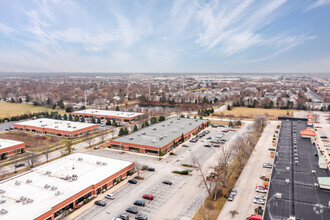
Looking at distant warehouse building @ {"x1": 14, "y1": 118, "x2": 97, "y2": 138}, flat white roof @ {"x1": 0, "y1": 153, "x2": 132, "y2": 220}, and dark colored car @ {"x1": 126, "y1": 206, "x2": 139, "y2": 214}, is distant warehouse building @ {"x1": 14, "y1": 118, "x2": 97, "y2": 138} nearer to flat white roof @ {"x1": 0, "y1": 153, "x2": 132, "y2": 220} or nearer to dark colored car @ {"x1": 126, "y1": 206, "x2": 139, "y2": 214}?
flat white roof @ {"x1": 0, "y1": 153, "x2": 132, "y2": 220}

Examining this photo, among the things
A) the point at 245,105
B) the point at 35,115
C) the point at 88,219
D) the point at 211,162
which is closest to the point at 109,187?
the point at 88,219

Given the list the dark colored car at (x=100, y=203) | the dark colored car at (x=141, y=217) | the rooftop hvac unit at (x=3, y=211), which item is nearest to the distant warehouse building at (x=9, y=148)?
the rooftop hvac unit at (x=3, y=211)

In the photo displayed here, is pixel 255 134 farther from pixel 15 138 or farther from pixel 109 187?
pixel 15 138

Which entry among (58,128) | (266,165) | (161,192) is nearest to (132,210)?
(161,192)

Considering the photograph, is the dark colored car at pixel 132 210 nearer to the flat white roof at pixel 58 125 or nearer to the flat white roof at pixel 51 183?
the flat white roof at pixel 51 183

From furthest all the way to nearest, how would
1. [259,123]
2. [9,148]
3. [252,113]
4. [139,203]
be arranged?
[252,113], [259,123], [9,148], [139,203]

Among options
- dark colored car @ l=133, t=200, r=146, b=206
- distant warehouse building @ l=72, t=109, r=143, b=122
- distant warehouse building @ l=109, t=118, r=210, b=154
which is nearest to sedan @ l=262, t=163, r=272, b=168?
distant warehouse building @ l=109, t=118, r=210, b=154

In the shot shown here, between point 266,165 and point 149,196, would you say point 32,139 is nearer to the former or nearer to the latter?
point 149,196

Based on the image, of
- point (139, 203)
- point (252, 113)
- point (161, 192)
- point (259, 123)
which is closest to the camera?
point (139, 203)
